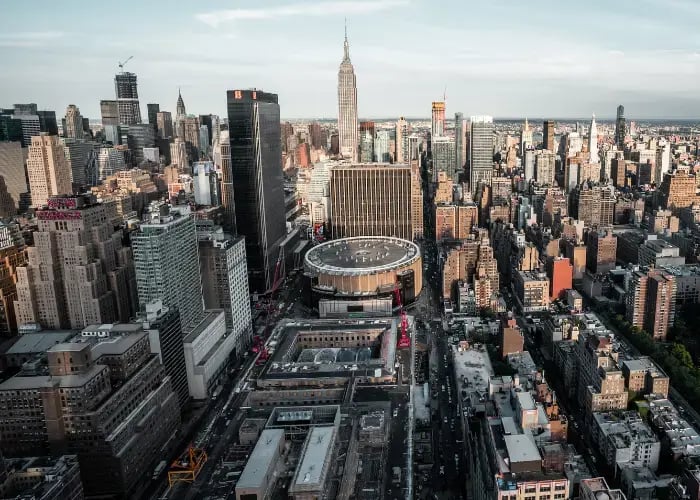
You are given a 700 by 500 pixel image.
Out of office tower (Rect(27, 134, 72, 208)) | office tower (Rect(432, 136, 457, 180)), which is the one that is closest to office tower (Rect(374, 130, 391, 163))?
office tower (Rect(432, 136, 457, 180))

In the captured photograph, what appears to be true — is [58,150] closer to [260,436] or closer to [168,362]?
[168,362]

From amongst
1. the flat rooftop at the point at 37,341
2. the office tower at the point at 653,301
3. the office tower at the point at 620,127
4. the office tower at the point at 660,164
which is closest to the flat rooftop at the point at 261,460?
the flat rooftop at the point at 37,341

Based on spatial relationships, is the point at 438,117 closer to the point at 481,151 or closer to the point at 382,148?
the point at 382,148

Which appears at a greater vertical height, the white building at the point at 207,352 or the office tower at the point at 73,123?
the office tower at the point at 73,123

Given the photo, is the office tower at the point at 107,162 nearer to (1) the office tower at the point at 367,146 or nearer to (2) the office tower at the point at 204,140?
(2) the office tower at the point at 204,140

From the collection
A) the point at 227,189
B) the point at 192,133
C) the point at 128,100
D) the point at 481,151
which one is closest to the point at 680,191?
the point at 481,151

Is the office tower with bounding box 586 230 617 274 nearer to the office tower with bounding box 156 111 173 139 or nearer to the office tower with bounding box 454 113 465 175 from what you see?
the office tower with bounding box 454 113 465 175
